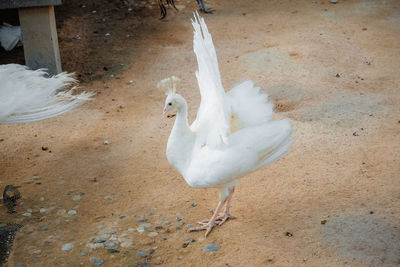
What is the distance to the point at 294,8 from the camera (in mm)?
8602

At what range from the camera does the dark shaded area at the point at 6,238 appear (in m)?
3.35

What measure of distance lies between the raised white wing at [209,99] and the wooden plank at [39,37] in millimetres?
3298

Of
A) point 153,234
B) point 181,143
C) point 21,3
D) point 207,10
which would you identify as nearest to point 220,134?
point 181,143

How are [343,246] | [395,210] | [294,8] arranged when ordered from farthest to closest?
1. [294,8]
2. [395,210]
3. [343,246]

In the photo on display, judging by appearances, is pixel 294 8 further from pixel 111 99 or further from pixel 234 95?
pixel 234 95

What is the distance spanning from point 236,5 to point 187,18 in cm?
122

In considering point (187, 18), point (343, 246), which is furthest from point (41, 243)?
point (187, 18)

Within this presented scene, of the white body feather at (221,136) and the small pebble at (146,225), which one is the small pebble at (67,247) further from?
the white body feather at (221,136)

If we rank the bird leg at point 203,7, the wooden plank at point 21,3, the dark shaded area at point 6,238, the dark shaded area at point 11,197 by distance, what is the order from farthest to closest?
Result: the bird leg at point 203,7, the wooden plank at point 21,3, the dark shaded area at point 11,197, the dark shaded area at point 6,238

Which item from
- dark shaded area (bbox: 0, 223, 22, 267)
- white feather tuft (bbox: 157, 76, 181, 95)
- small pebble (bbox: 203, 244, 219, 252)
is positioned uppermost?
white feather tuft (bbox: 157, 76, 181, 95)

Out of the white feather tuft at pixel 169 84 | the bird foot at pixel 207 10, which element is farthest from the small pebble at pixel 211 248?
the bird foot at pixel 207 10

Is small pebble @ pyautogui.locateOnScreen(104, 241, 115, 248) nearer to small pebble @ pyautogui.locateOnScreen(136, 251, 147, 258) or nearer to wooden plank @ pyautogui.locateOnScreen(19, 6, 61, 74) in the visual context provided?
small pebble @ pyautogui.locateOnScreen(136, 251, 147, 258)

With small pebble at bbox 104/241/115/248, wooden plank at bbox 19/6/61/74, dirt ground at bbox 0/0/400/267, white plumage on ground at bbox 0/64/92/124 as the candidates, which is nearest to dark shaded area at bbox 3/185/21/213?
dirt ground at bbox 0/0/400/267

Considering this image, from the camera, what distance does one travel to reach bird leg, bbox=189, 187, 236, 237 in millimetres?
3652
